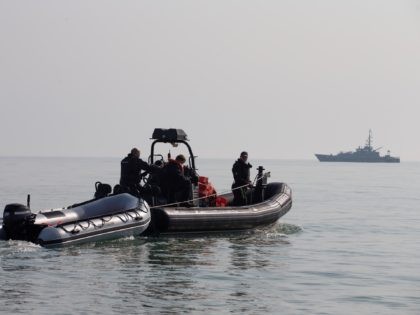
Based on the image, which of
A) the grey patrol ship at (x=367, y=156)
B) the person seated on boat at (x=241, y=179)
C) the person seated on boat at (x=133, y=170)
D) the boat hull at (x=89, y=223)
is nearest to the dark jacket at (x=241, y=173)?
the person seated on boat at (x=241, y=179)

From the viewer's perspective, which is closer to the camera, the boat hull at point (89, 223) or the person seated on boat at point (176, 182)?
the boat hull at point (89, 223)

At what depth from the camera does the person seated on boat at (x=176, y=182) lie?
58.9 feet

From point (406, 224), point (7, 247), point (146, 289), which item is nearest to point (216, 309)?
point (146, 289)

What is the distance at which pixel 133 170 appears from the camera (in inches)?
703

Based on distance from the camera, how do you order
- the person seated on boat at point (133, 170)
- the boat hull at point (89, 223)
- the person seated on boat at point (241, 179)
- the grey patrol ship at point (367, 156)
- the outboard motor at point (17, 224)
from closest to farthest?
the boat hull at point (89, 223), the outboard motor at point (17, 224), the person seated on boat at point (133, 170), the person seated on boat at point (241, 179), the grey patrol ship at point (367, 156)

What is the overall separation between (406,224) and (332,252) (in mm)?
9263

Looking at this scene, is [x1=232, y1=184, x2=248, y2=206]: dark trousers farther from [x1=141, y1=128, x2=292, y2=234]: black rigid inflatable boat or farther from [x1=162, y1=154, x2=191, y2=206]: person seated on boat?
[x1=162, y1=154, x2=191, y2=206]: person seated on boat

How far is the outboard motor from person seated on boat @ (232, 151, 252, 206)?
5.60 m

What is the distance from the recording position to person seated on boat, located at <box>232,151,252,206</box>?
20172 millimetres

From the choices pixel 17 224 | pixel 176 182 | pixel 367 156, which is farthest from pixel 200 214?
pixel 367 156

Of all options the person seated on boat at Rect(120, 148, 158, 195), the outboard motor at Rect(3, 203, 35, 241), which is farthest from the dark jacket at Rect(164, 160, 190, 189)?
the outboard motor at Rect(3, 203, 35, 241)

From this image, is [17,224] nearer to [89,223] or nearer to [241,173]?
[89,223]

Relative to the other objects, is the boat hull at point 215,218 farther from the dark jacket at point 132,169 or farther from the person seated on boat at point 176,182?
the dark jacket at point 132,169

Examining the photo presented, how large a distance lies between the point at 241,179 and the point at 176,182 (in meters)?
2.73
